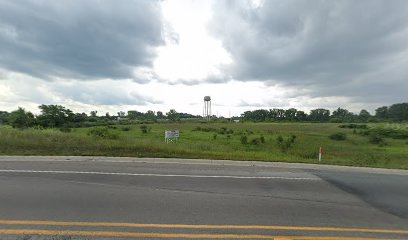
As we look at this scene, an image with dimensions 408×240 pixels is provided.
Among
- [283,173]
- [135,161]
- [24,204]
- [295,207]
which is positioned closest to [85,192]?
[24,204]

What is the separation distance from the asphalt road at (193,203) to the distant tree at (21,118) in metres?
54.4

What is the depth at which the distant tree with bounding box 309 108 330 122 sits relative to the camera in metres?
156

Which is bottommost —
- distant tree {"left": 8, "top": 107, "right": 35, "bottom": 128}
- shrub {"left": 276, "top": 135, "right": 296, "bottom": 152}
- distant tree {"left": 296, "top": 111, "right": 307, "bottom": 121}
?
shrub {"left": 276, "top": 135, "right": 296, "bottom": 152}

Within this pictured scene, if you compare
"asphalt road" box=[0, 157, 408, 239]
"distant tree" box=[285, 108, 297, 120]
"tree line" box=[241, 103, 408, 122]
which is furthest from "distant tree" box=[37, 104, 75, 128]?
"distant tree" box=[285, 108, 297, 120]

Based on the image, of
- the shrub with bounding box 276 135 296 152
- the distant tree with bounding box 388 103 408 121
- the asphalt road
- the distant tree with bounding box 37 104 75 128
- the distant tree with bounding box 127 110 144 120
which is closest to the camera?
the asphalt road

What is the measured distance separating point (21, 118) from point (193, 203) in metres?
64.5

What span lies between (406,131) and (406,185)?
245 ft

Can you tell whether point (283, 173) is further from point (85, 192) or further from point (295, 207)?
point (85, 192)

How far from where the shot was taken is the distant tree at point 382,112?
151025 millimetres

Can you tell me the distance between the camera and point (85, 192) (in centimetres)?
650

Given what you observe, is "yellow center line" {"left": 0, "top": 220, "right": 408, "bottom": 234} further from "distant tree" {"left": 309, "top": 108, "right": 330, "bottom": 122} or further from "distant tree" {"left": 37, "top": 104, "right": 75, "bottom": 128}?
"distant tree" {"left": 309, "top": 108, "right": 330, "bottom": 122}

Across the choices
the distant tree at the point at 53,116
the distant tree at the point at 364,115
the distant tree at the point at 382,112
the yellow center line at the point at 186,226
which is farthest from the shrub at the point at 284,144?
the distant tree at the point at 382,112

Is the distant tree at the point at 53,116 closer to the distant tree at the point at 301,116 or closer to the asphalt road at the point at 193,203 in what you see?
the asphalt road at the point at 193,203

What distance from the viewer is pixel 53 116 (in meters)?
67.9
